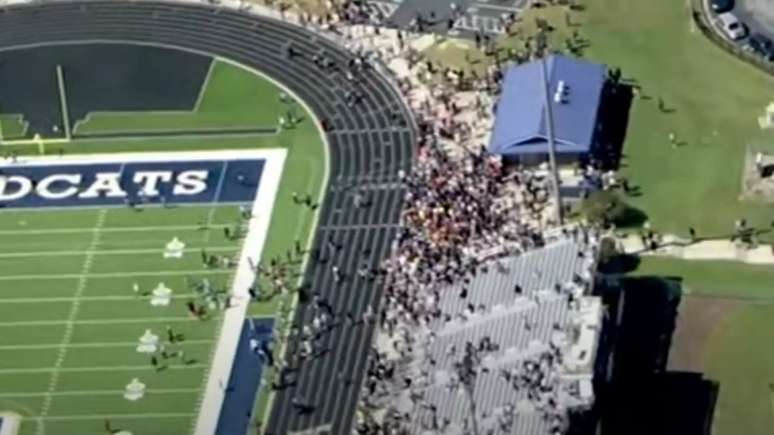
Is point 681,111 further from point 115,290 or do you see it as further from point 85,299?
point 85,299

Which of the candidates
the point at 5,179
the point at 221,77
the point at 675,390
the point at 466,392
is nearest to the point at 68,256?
the point at 5,179

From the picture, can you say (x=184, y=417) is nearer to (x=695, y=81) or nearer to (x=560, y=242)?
(x=560, y=242)

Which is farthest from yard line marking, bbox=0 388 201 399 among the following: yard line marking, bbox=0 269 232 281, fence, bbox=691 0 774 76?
fence, bbox=691 0 774 76

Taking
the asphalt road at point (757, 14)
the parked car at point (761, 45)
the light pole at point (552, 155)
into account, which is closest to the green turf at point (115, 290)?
the light pole at point (552, 155)

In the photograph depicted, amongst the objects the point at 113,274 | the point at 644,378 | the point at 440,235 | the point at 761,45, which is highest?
the point at 761,45

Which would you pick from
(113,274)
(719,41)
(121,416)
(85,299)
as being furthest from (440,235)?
(719,41)
